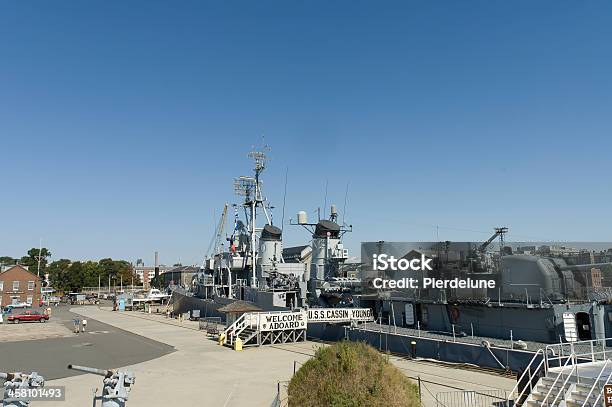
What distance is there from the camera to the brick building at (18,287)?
7150 centimetres

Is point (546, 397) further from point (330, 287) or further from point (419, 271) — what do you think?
point (330, 287)

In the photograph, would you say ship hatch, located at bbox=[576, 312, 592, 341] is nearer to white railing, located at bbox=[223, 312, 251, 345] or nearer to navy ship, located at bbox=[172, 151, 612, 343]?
navy ship, located at bbox=[172, 151, 612, 343]

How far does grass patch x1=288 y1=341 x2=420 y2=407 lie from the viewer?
8789 millimetres

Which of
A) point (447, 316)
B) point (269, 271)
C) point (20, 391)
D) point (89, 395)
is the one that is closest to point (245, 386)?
point (89, 395)

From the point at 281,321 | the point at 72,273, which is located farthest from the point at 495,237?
the point at 72,273

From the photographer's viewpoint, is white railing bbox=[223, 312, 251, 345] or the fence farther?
white railing bbox=[223, 312, 251, 345]

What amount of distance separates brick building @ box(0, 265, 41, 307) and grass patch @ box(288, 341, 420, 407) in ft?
255

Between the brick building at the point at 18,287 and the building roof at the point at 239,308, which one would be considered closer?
the building roof at the point at 239,308

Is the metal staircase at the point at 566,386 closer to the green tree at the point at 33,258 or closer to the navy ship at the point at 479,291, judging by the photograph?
the navy ship at the point at 479,291

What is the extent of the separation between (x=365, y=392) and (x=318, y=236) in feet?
117

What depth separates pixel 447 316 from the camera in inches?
1069

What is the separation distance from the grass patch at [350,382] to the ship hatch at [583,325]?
16309 mm

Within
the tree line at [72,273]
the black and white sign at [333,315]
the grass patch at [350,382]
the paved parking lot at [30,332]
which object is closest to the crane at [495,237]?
the black and white sign at [333,315]

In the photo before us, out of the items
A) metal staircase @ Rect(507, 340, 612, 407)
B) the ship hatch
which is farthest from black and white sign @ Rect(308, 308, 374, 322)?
metal staircase @ Rect(507, 340, 612, 407)
